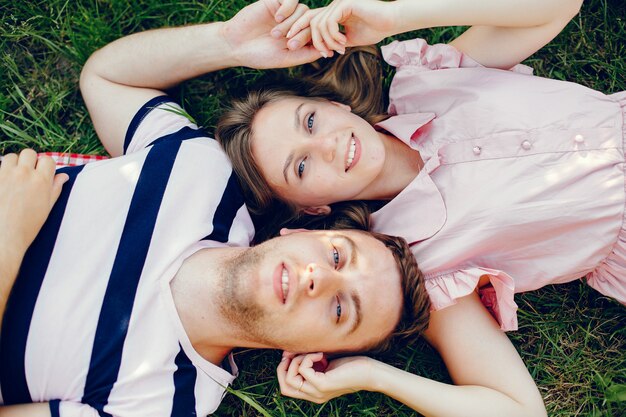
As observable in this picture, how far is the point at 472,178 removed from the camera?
3.11 m

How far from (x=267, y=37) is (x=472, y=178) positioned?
1.37 metres

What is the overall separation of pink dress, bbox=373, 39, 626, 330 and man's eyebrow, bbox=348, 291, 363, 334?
52cm

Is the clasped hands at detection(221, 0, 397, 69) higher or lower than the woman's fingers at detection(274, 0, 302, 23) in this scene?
lower

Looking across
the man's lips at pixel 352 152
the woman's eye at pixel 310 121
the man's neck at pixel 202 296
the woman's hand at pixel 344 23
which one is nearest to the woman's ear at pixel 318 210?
the man's lips at pixel 352 152

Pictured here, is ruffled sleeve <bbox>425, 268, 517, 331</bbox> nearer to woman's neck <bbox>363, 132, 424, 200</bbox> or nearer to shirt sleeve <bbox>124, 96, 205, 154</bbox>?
woman's neck <bbox>363, 132, 424, 200</bbox>

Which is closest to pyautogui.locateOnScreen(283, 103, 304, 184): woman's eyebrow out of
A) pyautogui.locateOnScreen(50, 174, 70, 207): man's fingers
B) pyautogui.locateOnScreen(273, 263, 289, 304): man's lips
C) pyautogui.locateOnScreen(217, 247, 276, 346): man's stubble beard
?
pyautogui.locateOnScreen(217, 247, 276, 346): man's stubble beard

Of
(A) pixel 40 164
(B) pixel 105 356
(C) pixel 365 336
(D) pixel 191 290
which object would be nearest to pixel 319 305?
(C) pixel 365 336

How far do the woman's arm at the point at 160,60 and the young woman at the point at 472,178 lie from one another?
0.22 metres

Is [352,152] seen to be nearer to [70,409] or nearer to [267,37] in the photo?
[267,37]

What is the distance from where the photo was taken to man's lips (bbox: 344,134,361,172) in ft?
9.92

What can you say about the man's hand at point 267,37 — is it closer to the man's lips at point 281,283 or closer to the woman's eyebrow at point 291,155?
the woman's eyebrow at point 291,155

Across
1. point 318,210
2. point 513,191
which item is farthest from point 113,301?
point 513,191

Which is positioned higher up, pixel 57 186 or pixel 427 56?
pixel 427 56

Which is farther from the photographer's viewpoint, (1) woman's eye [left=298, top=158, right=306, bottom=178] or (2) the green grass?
(2) the green grass
